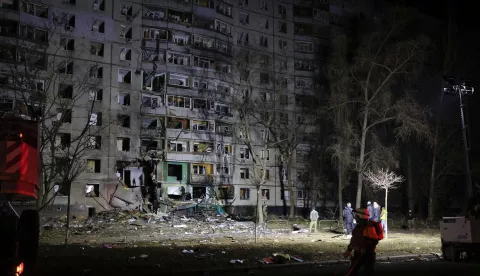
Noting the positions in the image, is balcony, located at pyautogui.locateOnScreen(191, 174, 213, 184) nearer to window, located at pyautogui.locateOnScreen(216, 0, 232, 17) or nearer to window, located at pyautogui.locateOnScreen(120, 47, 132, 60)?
window, located at pyautogui.locateOnScreen(120, 47, 132, 60)

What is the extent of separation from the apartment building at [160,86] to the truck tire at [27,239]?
39.8m

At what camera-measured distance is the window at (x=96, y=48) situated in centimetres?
5053

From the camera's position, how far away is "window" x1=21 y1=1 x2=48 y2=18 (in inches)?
1830

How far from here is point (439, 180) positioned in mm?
55781

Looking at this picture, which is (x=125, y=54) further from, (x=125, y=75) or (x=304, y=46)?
(x=304, y=46)

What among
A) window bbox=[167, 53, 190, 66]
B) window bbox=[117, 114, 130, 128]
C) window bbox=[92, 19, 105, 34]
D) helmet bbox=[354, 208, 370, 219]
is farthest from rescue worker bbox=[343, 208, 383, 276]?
window bbox=[92, 19, 105, 34]

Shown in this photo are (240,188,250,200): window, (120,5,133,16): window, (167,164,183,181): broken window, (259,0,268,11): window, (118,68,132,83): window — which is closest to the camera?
(118,68,132,83): window

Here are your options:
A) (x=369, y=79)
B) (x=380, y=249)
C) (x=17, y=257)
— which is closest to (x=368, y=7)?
(x=369, y=79)

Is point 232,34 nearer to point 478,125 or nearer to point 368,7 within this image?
point 368,7

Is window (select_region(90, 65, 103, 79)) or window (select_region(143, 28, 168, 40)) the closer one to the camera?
window (select_region(90, 65, 103, 79))

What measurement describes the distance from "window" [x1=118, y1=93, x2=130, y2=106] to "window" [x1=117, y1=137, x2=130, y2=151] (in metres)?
3.96

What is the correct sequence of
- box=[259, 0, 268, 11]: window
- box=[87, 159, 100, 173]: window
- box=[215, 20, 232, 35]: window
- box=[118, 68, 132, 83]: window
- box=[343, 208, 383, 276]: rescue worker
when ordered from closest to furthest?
box=[343, 208, 383, 276]: rescue worker → box=[87, 159, 100, 173]: window → box=[118, 68, 132, 83]: window → box=[215, 20, 232, 35]: window → box=[259, 0, 268, 11]: window

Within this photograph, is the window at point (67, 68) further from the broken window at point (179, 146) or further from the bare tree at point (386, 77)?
the bare tree at point (386, 77)

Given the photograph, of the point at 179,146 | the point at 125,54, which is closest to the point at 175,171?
the point at 179,146
